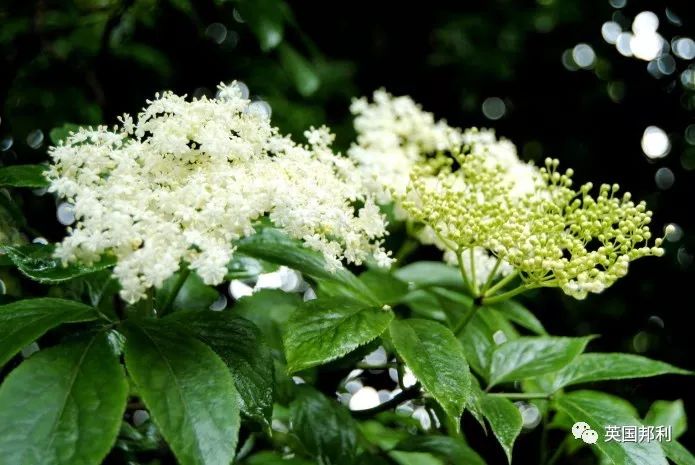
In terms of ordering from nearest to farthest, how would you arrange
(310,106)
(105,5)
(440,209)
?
(440,209)
(105,5)
(310,106)

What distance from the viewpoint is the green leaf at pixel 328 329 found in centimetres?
130

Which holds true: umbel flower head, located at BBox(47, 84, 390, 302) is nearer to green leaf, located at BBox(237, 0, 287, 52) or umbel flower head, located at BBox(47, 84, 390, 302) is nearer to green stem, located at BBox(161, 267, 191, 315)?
green stem, located at BBox(161, 267, 191, 315)

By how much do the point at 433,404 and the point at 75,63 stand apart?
77.6 inches

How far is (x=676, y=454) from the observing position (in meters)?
1.60

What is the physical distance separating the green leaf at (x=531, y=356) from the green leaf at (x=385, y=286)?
0.28m

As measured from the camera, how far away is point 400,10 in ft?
15.6

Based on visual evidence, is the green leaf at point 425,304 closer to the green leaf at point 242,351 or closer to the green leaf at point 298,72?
the green leaf at point 242,351

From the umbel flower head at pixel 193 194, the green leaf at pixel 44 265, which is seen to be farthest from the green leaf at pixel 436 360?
the green leaf at pixel 44 265

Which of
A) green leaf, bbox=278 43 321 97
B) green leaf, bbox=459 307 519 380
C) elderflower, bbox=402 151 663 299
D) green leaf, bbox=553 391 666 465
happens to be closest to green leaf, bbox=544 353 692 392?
green leaf, bbox=553 391 666 465

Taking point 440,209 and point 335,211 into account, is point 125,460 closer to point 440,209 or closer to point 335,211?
point 335,211

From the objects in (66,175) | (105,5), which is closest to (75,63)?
(105,5)

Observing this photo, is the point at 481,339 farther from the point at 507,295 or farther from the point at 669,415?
the point at 669,415

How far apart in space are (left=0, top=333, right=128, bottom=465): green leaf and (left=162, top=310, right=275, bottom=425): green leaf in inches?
7.7

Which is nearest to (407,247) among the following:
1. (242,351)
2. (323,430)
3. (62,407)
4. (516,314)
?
(516,314)
